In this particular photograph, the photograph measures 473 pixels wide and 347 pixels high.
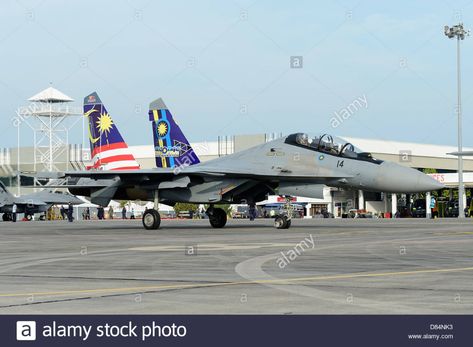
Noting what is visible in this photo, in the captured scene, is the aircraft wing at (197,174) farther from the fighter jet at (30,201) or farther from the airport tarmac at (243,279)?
the fighter jet at (30,201)

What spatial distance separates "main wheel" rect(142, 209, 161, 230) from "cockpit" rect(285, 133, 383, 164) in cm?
605

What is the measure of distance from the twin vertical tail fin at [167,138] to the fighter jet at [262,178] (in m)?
5.56

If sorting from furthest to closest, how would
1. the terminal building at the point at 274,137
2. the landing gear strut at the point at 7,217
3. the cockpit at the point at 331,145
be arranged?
the terminal building at the point at 274,137
the landing gear strut at the point at 7,217
the cockpit at the point at 331,145

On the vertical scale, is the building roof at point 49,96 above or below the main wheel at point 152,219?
above

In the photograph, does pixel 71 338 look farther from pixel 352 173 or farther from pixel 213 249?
pixel 352 173

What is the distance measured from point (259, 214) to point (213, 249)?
60.9m

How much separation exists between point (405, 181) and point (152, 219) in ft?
32.1

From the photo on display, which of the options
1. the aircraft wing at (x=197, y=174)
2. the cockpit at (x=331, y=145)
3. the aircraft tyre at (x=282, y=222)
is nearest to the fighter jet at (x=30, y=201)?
the aircraft wing at (x=197, y=174)

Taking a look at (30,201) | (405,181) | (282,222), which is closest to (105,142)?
(282,222)

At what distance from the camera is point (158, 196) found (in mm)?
28547

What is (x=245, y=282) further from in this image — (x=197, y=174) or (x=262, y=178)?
(x=197, y=174)

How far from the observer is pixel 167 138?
116 feet

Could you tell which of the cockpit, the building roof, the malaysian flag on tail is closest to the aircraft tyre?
the cockpit

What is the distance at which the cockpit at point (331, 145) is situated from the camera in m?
25.1
